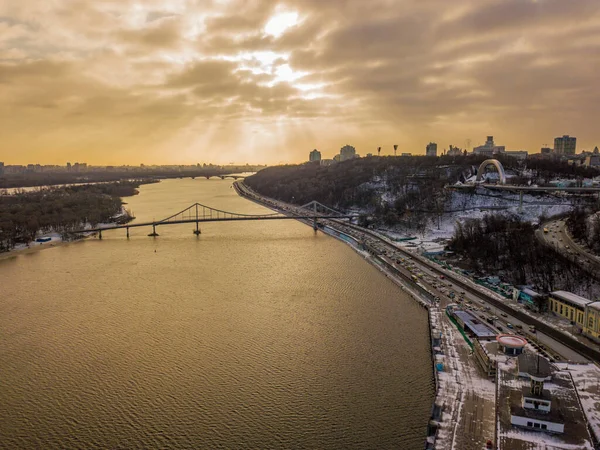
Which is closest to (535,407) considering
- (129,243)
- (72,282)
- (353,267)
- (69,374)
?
(69,374)

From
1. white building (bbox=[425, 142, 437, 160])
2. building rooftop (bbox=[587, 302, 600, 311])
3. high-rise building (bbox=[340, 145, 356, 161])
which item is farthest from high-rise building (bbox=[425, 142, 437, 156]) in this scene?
building rooftop (bbox=[587, 302, 600, 311])

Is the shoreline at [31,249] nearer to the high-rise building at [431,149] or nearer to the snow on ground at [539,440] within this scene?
the snow on ground at [539,440]

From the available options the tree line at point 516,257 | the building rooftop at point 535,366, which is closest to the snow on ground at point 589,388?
the building rooftop at point 535,366

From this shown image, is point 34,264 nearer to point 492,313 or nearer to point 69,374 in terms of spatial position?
point 69,374

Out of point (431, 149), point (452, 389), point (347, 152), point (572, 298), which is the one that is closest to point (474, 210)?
point (572, 298)

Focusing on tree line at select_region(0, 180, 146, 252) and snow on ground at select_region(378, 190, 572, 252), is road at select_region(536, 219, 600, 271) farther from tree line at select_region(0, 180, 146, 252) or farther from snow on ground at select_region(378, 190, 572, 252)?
tree line at select_region(0, 180, 146, 252)

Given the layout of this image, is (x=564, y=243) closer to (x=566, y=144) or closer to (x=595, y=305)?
(x=595, y=305)
